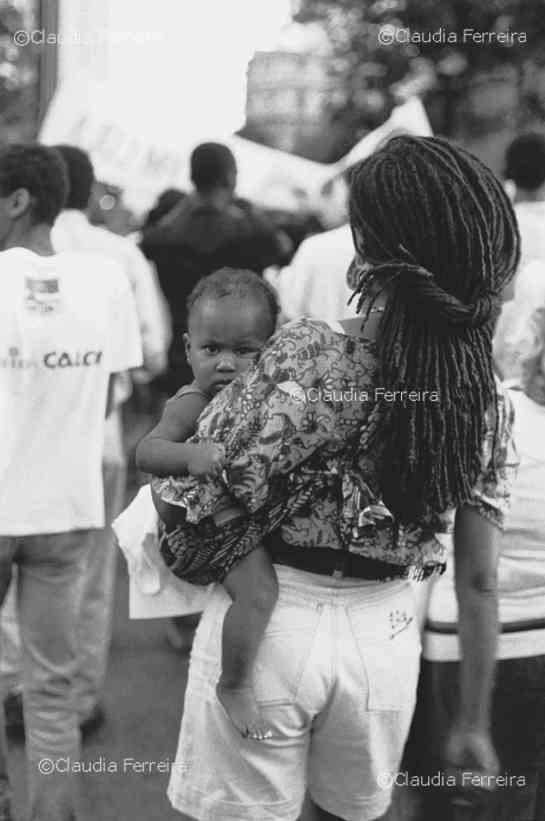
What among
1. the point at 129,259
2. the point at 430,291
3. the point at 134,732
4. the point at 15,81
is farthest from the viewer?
the point at 15,81

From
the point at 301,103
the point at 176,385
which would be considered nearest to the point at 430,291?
the point at 176,385

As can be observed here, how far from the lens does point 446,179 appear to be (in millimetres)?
2102

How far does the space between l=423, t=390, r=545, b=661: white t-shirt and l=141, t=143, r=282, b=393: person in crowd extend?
2737 millimetres

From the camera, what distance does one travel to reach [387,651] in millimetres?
2283

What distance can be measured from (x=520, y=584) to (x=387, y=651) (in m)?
0.82

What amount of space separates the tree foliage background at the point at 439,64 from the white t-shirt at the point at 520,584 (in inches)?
613

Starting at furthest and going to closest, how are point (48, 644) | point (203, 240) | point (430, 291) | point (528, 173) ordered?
1. point (528, 173)
2. point (203, 240)
3. point (48, 644)
4. point (430, 291)

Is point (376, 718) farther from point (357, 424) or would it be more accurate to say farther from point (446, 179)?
point (446, 179)

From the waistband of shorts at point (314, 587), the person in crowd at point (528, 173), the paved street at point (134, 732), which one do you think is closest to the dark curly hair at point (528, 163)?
the person in crowd at point (528, 173)

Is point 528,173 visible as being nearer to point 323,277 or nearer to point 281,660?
point 323,277

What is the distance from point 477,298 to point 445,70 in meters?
19.5

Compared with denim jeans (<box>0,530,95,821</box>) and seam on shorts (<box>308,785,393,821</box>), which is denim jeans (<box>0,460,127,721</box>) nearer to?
denim jeans (<box>0,530,95,821</box>)

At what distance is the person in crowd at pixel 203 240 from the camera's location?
5.58 m

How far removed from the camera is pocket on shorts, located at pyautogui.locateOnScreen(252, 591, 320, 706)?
7.24 feet
